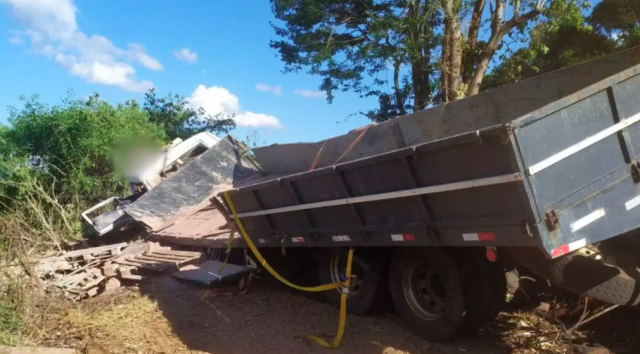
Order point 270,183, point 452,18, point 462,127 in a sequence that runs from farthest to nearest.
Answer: point 452,18 < point 462,127 < point 270,183

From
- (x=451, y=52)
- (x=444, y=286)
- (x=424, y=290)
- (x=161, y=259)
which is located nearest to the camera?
(x=444, y=286)

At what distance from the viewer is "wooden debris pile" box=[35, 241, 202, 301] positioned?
306 inches

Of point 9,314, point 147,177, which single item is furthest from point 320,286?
point 147,177

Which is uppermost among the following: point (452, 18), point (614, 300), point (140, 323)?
point (452, 18)

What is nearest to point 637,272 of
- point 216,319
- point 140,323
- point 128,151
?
point 216,319

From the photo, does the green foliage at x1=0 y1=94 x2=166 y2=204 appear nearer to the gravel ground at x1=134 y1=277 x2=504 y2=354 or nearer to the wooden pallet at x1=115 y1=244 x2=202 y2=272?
the wooden pallet at x1=115 y1=244 x2=202 y2=272

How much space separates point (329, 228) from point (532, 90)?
261cm

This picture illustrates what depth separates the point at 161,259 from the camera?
8695mm

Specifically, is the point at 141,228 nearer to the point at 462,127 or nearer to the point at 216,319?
the point at 216,319

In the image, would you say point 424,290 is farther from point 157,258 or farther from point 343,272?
point 157,258

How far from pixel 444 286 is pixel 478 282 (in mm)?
303

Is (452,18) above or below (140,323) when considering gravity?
above

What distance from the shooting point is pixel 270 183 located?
5.88 meters

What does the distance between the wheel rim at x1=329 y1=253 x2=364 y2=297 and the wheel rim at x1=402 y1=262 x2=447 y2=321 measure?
727 mm
